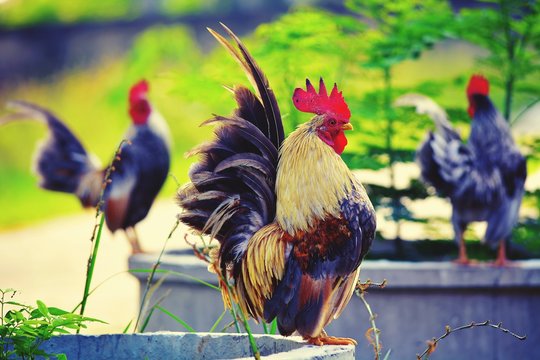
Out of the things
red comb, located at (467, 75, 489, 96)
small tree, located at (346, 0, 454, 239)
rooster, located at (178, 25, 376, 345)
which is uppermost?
small tree, located at (346, 0, 454, 239)

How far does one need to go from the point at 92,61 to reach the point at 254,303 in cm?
1745

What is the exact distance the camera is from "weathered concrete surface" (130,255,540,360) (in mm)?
5043

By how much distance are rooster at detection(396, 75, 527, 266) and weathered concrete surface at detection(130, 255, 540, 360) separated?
0.34 m

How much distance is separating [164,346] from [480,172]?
3213 mm

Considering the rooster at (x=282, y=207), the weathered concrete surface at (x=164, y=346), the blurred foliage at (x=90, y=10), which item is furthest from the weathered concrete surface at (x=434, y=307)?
the blurred foliage at (x=90, y=10)

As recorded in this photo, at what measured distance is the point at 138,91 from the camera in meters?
6.32

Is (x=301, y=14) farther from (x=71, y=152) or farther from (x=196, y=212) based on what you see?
(x=196, y=212)

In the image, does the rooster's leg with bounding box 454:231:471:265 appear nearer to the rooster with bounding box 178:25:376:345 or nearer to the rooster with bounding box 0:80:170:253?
the rooster with bounding box 0:80:170:253

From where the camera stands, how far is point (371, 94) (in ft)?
20.3

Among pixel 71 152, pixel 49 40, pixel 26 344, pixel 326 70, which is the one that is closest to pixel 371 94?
pixel 326 70

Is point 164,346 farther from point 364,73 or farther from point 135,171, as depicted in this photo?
point 364,73

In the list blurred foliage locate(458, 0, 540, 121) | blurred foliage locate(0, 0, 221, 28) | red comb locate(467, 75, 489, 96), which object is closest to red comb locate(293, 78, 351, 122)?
red comb locate(467, 75, 489, 96)

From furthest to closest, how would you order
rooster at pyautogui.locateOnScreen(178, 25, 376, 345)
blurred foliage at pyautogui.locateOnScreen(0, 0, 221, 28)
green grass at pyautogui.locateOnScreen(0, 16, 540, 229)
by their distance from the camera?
blurred foliage at pyautogui.locateOnScreen(0, 0, 221, 28) < green grass at pyautogui.locateOnScreen(0, 16, 540, 229) < rooster at pyautogui.locateOnScreen(178, 25, 376, 345)

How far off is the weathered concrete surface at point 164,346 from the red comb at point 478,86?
3.38 m
